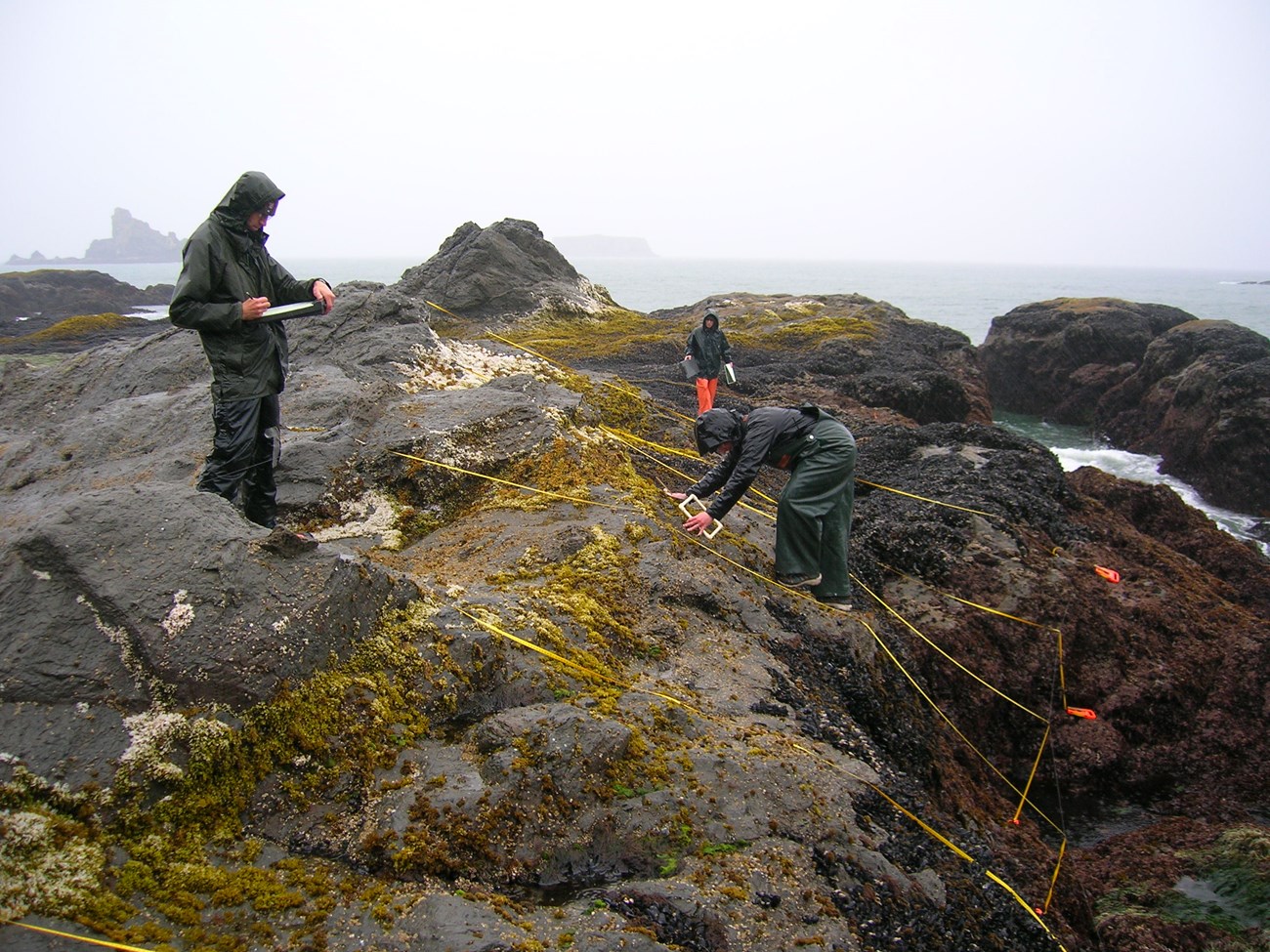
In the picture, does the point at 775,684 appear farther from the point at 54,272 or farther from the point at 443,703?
the point at 54,272

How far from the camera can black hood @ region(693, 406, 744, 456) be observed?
6234 mm

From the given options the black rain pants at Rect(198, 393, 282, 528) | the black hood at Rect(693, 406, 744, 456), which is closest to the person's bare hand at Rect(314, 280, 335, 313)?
the black rain pants at Rect(198, 393, 282, 528)

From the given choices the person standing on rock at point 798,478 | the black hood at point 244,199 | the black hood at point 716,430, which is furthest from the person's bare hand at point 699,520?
the black hood at point 244,199

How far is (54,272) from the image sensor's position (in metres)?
50.4

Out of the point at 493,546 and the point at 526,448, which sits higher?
the point at 526,448

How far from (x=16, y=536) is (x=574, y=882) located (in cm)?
292

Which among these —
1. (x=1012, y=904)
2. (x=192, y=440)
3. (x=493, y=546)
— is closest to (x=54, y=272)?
(x=192, y=440)

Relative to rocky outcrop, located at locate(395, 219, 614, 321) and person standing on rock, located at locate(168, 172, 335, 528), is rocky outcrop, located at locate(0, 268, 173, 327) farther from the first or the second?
person standing on rock, located at locate(168, 172, 335, 528)

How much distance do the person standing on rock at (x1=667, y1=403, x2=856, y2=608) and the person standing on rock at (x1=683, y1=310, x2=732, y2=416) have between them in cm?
657

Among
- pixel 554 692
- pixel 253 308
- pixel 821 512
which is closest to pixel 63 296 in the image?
pixel 253 308

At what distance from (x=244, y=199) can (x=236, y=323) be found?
0.83 metres

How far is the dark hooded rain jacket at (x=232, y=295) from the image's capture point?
15.8 feet

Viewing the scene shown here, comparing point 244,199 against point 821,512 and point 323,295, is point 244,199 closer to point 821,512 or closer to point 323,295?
point 323,295

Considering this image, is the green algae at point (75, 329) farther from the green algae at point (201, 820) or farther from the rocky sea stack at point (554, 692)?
the green algae at point (201, 820)
